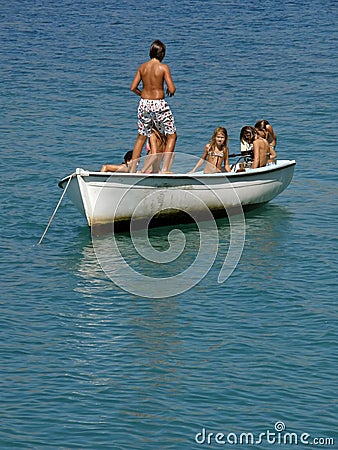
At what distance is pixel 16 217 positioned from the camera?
55.7 ft

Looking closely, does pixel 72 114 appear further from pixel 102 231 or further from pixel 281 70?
pixel 102 231

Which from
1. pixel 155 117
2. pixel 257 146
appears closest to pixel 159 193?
pixel 155 117

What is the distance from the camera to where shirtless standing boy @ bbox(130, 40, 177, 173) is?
1587cm

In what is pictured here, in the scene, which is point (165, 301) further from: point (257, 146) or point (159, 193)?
point (257, 146)

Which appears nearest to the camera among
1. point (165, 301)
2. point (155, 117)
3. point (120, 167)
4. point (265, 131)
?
point (165, 301)

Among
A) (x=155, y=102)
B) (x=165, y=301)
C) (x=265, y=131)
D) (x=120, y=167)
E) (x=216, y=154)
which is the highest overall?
(x=155, y=102)

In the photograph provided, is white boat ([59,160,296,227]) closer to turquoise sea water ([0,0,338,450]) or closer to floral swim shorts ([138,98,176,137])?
turquoise sea water ([0,0,338,450])

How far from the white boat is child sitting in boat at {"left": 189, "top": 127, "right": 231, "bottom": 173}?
0.18 metres

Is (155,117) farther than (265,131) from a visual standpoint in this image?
No

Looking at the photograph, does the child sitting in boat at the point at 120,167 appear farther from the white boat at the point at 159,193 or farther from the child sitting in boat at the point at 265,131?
the child sitting in boat at the point at 265,131

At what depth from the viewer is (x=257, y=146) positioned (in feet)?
55.3

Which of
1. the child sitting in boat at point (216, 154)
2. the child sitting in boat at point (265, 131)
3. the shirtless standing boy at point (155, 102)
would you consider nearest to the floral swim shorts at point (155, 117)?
the shirtless standing boy at point (155, 102)

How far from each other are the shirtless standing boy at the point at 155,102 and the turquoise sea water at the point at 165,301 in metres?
1.30

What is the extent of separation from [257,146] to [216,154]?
2.38ft
